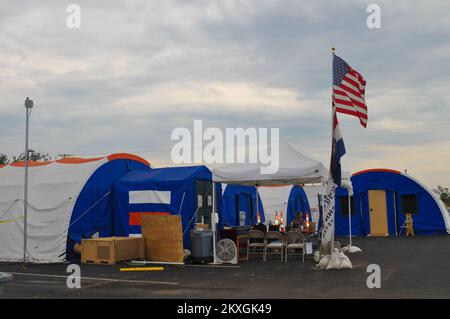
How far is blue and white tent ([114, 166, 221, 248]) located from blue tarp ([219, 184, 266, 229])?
2.77m

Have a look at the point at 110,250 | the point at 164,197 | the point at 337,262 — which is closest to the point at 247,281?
the point at 337,262

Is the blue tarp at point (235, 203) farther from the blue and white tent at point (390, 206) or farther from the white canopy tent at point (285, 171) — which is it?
the blue and white tent at point (390, 206)

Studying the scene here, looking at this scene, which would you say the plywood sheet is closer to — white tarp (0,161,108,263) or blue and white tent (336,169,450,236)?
white tarp (0,161,108,263)

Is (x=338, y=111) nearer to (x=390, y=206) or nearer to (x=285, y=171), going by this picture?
(x=285, y=171)

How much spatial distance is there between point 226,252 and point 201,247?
2.10ft

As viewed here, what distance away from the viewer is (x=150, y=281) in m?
9.80

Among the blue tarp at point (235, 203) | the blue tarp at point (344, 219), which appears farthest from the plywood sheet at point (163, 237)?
the blue tarp at point (344, 219)

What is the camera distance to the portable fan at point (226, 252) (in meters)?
12.6

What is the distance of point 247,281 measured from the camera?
9539 millimetres

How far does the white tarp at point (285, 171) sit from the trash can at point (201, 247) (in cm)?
146

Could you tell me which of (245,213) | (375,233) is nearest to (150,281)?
(245,213)
